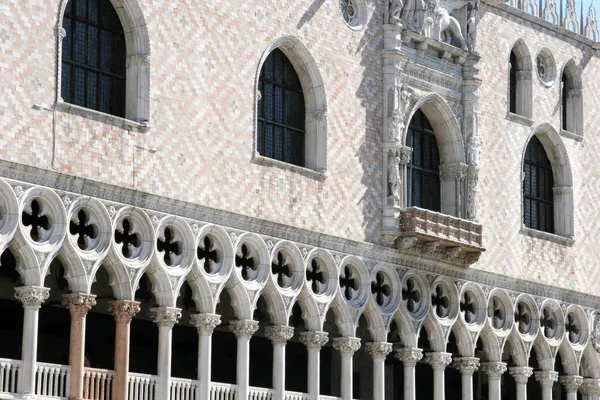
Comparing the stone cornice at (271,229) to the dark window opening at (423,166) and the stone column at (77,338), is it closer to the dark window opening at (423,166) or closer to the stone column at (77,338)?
the dark window opening at (423,166)

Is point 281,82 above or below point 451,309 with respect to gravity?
above

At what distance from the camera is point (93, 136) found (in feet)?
98.8

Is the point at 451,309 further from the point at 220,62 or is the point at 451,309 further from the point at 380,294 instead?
the point at 220,62

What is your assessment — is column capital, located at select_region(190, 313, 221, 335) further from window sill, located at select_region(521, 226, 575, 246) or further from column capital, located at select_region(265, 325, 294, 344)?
window sill, located at select_region(521, 226, 575, 246)

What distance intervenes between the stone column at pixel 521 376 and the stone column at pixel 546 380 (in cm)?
58

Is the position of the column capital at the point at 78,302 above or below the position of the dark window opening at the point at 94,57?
below

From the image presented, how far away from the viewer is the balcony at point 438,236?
36.6 m

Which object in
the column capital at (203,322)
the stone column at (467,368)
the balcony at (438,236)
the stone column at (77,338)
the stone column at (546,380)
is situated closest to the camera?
the stone column at (77,338)

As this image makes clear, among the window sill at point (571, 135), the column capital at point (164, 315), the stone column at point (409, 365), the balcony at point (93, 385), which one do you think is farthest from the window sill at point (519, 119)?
the column capital at point (164, 315)

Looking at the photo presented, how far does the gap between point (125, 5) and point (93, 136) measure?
111 inches

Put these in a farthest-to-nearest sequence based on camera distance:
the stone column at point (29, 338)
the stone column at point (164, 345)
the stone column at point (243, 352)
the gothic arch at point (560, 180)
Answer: the gothic arch at point (560, 180), the stone column at point (243, 352), the stone column at point (164, 345), the stone column at point (29, 338)

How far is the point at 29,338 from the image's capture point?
2861 cm

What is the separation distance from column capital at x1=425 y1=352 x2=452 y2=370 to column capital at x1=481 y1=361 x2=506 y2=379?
1.71 m

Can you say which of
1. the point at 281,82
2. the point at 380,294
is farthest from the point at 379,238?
the point at 281,82
